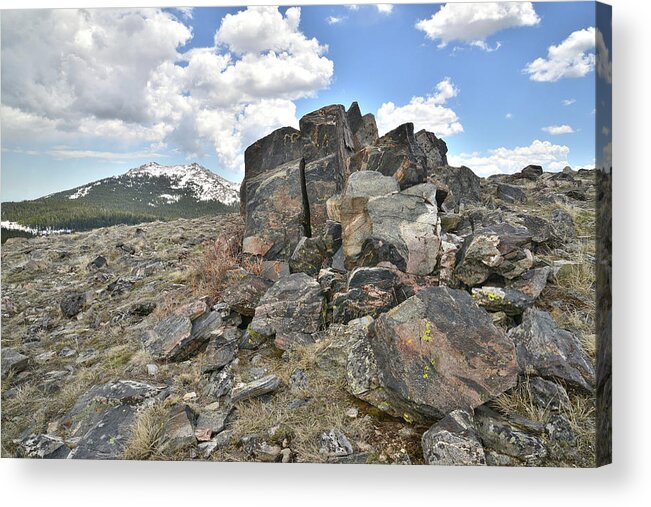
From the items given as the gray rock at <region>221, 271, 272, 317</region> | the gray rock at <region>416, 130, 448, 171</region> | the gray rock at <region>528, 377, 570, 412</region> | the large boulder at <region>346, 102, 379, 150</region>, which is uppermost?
the large boulder at <region>346, 102, 379, 150</region>

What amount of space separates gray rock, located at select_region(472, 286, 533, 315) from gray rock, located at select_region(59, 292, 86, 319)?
6.18 m

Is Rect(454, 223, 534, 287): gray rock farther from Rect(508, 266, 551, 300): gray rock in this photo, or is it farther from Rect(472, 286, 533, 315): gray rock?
Rect(472, 286, 533, 315): gray rock

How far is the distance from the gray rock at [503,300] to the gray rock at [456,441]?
47.3 inches

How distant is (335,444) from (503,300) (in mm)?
2204

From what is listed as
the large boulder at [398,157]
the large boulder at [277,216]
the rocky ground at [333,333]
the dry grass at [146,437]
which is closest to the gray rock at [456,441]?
the rocky ground at [333,333]

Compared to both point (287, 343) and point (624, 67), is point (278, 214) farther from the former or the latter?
point (624, 67)

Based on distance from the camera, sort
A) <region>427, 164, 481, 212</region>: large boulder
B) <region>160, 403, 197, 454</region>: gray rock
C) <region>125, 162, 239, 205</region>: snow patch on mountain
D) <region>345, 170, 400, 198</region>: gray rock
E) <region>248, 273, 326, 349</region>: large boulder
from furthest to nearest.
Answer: <region>427, 164, 481, 212</region>: large boulder
<region>345, 170, 400, 198</region>: gray rock
<region>125, 162, 239, 205</region>: snow patch on mountain
<region>248, 273, 326, 349</region>: large boulder
<region>160, 403, 197, 454</region>: gray rock

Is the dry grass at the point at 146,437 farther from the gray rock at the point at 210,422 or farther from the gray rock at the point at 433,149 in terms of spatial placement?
the gray rock at the point at 433,149

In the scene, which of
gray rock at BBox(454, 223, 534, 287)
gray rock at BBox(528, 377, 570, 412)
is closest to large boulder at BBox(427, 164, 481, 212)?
Result: gray rock at BBox(454, 223, 534, 287)

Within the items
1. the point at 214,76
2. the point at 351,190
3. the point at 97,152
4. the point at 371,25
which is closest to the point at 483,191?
the point at 351,190

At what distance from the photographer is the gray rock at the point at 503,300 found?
4234 millimetres

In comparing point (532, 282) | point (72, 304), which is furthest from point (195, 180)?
point (532, 282)

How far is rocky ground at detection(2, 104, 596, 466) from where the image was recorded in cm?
371

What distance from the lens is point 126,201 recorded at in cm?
627
